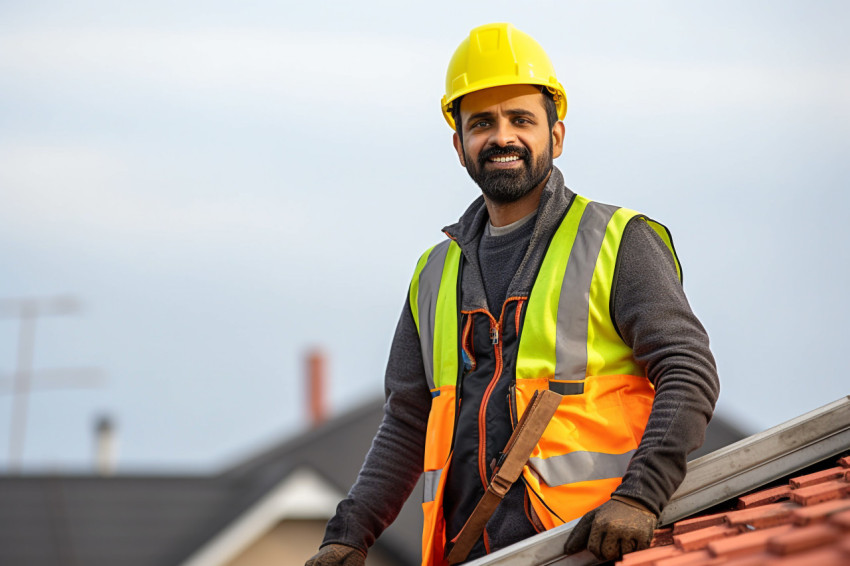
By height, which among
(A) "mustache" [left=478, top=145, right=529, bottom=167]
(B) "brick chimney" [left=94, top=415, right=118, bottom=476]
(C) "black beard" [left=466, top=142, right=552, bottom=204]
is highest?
(A) "mustache" [left=478, top=145, right=529, bottom=167]

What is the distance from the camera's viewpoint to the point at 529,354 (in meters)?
3.51

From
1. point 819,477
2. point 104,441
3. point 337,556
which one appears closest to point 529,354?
point 819,477

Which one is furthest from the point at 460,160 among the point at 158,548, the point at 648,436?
the point at 158,548

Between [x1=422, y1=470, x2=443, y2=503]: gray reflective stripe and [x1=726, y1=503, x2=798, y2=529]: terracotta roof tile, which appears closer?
[x1=726, y1=503, x2=798, y2=529]: terracotta roof tile

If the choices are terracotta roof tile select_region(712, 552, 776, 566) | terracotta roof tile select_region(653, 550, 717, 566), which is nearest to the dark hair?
terracotta roof tile select_region(653, 550, 717, 566)

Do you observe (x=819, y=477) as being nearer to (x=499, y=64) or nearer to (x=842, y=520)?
(x=842, y=520)

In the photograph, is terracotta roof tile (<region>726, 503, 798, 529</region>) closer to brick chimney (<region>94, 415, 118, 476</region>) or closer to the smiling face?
the smiling face

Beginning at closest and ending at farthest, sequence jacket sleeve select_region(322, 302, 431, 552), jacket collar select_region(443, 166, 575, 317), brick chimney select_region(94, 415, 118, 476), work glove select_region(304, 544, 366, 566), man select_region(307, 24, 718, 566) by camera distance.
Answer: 1. man select_region(307, 24, 718, 566)
2. jacket collar select_region(443, 166, 575, 317)
3. work glove select_region(304, 544, 366, 566)
4. jacket sleeve select_region(322, 302, 431, 552)
5. brick chimney select_region(94, 415, 118, 476)

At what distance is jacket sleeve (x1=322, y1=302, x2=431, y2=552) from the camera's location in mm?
4062

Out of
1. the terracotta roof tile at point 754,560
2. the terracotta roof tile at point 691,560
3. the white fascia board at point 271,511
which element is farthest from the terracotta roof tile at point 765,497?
the white fascia board at point 271,511

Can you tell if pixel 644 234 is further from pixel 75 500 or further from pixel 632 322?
pixel 75 500

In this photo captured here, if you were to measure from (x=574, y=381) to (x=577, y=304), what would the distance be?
0.24 metres

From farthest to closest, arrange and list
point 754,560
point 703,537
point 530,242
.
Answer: point 530,242 → point 703,537 → point 754,560

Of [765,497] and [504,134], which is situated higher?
[504,134]
